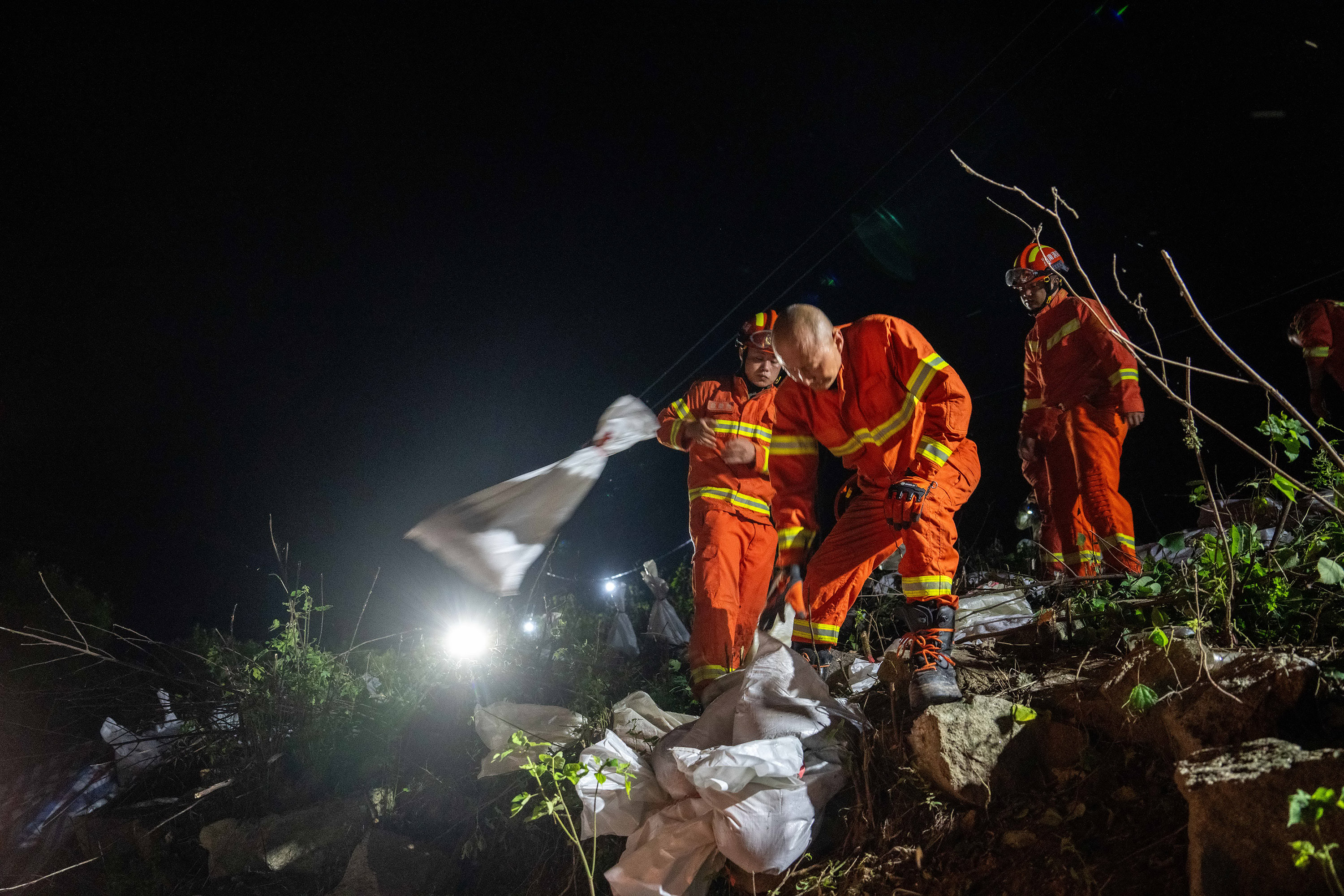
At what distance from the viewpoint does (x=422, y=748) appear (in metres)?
4.00

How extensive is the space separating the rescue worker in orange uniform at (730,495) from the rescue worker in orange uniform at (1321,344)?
11.4 ft

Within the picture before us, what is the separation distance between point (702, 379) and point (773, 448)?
45.2 inches

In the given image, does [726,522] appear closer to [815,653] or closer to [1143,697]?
[815,653]

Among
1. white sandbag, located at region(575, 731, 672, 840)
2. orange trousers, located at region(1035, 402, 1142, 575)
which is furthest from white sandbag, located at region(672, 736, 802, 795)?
orange trousers, located at region(1035, 402, 1142, 575)

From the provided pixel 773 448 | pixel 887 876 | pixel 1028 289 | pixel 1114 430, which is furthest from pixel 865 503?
pixel 1028 289

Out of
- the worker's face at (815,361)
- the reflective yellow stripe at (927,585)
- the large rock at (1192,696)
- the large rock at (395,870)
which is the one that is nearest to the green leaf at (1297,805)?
the large rock at (1192,696)

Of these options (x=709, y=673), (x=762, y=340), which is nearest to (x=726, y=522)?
(x=709, y=673)

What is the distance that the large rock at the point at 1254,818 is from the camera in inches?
49.3

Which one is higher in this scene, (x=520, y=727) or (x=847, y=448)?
(x=847, y=448)

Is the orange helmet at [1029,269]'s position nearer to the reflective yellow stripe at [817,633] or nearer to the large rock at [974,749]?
the reflective yellow stripe at [817,633]

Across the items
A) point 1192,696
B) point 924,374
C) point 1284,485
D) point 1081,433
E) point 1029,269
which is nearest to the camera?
point 1192,696

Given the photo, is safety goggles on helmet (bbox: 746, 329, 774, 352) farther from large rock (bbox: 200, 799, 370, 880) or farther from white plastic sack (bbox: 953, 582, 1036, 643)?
large rock (bbox: 200, 799, 370, 880)

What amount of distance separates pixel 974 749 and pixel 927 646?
0.50 meters

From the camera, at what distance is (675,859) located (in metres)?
2.26
